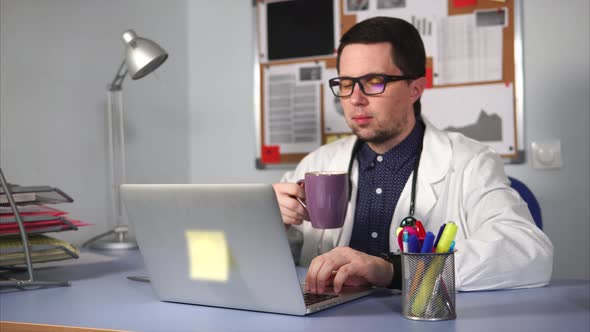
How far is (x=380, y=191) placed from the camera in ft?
5.98

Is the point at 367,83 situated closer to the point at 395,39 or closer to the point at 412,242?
the point at 395,39

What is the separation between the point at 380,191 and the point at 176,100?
3.79ft

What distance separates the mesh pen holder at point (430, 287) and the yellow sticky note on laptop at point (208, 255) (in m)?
0.28

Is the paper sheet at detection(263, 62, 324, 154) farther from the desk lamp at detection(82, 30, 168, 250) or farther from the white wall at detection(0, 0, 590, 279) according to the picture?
the desk lamp at detection(82, 30, 168, 250)

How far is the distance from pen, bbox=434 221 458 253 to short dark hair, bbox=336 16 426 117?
838 millimetres

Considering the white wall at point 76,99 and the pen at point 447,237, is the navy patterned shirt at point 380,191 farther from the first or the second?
the white wall at point 76,99

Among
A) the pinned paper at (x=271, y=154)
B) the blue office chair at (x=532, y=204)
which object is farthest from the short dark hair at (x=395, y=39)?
the pinned paper at (x=271, y=154)

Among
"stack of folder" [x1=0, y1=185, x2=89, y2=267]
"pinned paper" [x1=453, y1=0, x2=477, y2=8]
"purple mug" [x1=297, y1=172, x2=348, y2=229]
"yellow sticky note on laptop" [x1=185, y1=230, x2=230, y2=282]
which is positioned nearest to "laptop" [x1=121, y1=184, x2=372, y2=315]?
"yellow sticky note on laptop" [x1=185, y1=230, x2=230, y2=282]

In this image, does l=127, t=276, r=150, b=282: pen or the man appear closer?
l=127, t=276, r=150, b=282: pen

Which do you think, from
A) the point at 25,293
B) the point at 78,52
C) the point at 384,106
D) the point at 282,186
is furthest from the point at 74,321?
the point at 78,52

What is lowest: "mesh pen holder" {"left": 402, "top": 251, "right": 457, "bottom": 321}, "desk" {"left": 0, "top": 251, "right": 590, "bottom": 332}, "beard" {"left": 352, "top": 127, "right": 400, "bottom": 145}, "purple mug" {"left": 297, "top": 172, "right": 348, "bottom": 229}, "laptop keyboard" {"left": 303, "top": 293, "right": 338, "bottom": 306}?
"desk" {"left": 0, "top": 251, "right": 590, "bottom": 332}

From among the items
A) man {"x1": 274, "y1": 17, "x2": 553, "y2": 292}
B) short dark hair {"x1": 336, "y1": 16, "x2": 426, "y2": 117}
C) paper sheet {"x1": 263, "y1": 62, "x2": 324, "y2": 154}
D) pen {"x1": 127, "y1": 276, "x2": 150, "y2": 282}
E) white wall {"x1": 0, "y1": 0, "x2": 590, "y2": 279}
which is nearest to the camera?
pen {"x1": 127, "y1": 276, "x2": 150, "y2": 282}

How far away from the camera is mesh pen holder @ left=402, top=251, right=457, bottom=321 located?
100 centimetres

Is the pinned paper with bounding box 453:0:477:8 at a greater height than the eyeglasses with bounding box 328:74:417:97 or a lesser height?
greater
